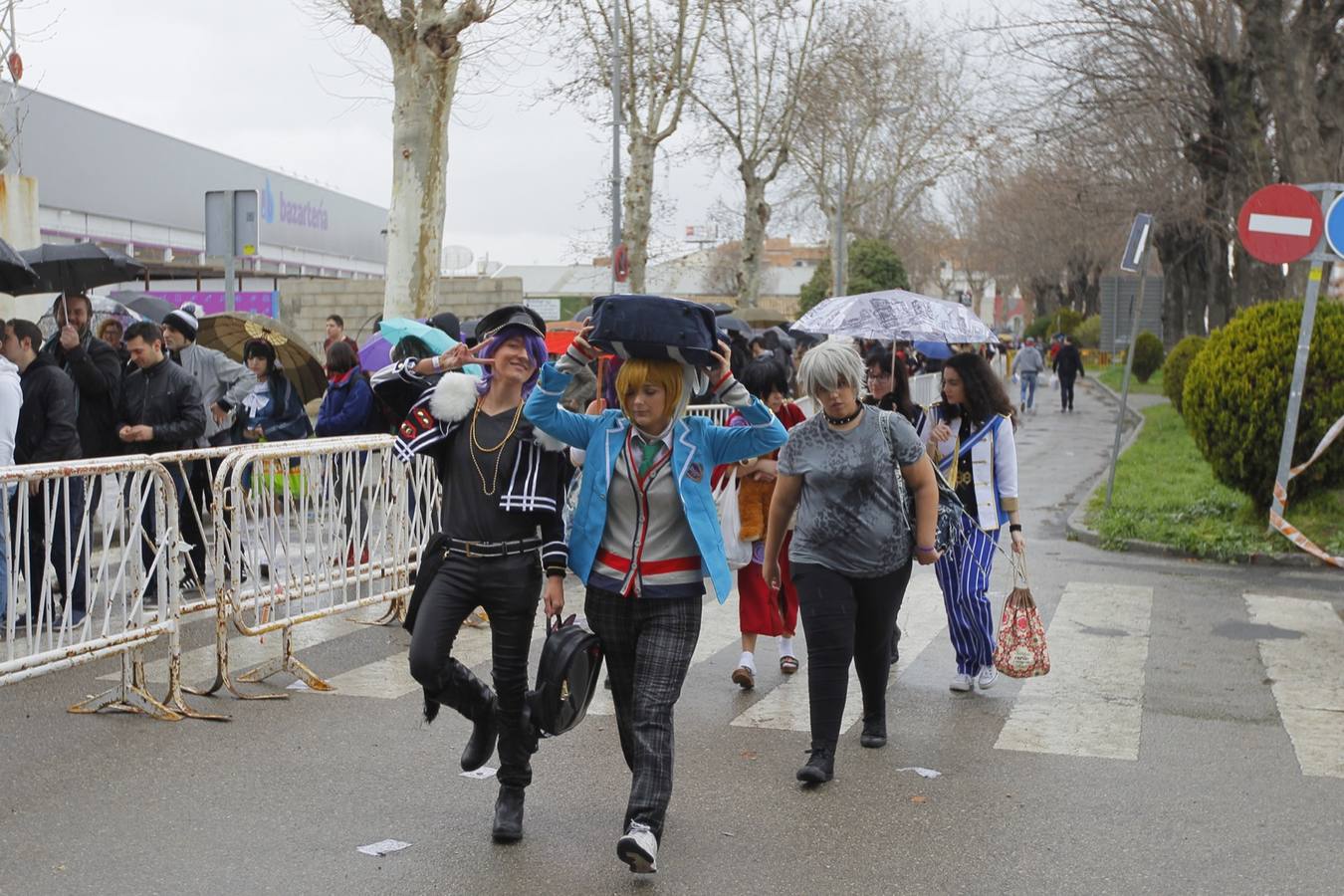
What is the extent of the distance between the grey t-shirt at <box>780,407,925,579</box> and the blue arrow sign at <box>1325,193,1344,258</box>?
6.56m

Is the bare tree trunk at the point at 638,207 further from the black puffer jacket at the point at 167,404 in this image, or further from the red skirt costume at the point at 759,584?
the red skirt costume at the point at 759,584

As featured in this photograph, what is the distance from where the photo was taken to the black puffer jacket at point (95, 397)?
9.86m

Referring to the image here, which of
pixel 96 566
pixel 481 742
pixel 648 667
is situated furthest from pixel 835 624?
pixel 96 566

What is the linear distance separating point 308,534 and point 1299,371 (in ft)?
25.9

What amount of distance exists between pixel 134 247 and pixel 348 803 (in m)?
31.5

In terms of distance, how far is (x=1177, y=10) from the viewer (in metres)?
23.0

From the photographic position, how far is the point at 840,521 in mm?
6148

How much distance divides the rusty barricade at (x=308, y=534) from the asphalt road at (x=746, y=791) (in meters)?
0.34

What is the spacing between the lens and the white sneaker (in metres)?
4.75

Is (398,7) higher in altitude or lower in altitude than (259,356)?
higher

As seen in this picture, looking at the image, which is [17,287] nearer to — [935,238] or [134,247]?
[134,247]

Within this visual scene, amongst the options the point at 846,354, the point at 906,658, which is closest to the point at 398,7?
the point at 906,658

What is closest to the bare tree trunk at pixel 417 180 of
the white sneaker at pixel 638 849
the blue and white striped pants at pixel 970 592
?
the blue and white striped pants at pixel 970 592

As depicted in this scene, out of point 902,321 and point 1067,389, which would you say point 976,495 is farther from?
point 1067,389
